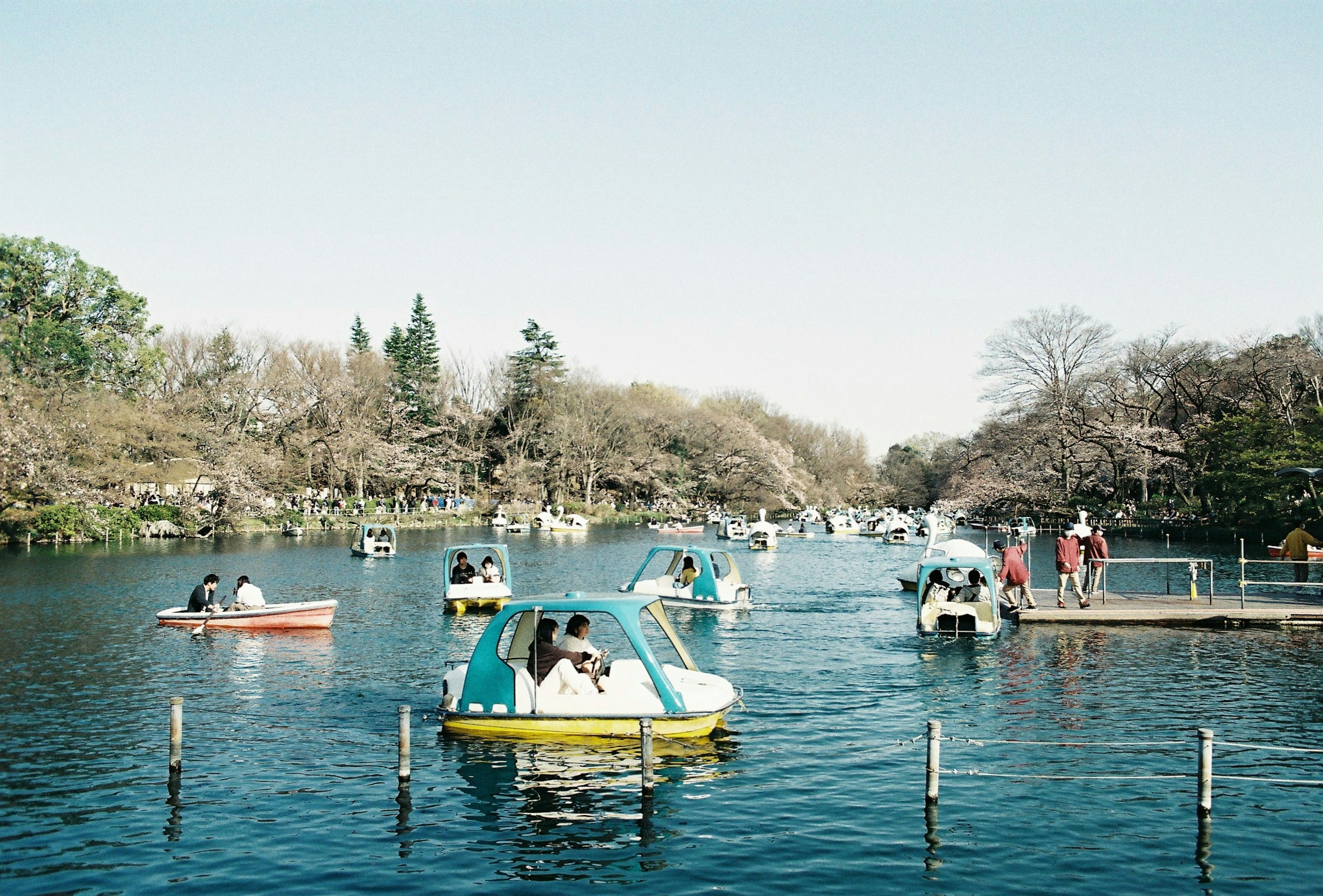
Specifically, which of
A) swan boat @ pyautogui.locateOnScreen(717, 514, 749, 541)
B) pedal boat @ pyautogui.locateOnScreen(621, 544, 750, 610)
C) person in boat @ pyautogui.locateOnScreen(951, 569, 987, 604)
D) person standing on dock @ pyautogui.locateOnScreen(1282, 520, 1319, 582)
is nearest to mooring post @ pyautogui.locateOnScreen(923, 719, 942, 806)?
person in boat @ pyautogui.locateOnScreen(951, 569, 987, 604)

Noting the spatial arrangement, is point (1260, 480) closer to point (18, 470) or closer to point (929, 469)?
point (18, 470)

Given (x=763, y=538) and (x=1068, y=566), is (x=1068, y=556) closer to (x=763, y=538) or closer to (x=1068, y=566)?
(x=1068, y=566)

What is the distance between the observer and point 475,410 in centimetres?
11038

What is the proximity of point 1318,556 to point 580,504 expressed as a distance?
247ft

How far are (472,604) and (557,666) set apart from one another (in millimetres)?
18959

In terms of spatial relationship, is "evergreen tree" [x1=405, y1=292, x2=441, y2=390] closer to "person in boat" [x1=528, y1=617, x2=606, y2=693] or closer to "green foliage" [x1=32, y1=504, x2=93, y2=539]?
"green foliage" [x1=32, y1=504, x2=93, y2=539]

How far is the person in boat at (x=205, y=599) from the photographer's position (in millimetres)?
30859

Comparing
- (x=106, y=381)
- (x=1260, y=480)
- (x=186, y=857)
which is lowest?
(x=186, y=857)

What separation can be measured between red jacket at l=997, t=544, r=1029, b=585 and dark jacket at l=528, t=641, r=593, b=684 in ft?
58.0

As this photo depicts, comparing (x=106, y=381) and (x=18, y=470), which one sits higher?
(x=106, y=381)

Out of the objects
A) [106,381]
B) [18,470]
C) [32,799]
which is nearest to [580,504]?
[106,381]

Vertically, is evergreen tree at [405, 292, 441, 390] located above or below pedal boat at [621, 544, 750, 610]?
above

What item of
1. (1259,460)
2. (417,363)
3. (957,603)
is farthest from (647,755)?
(417,363)

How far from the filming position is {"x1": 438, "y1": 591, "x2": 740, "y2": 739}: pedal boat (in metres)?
16.8
